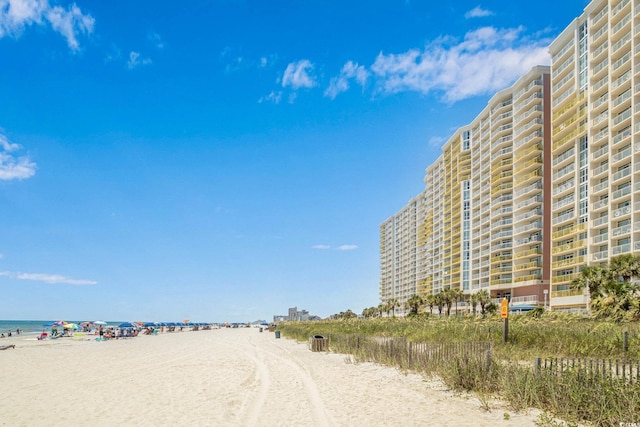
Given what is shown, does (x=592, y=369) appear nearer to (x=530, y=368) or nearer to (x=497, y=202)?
(x=530, y=368)

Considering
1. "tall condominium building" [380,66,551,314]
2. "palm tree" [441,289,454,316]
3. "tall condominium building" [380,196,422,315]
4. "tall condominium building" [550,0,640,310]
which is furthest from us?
"tall condominium building" [380,196,422,315]

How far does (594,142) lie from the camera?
5497cm

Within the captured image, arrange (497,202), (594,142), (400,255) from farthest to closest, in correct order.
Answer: (400,255) → (497,202) → (594,142)

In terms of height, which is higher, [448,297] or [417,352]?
[417,352]

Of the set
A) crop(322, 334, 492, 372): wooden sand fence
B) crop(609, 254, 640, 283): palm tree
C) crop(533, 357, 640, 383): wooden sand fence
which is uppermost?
crop(609, 254, 640, 283): palm tree

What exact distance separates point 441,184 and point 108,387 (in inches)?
3860

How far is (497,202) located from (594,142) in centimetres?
2419

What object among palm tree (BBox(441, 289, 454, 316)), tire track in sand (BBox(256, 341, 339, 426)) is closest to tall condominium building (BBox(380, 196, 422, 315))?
palm tree (BBox(441, 289, 454, 316))

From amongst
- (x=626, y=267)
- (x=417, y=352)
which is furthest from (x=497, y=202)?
(x=417, y=352)

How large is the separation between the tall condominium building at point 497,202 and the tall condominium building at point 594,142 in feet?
17.0

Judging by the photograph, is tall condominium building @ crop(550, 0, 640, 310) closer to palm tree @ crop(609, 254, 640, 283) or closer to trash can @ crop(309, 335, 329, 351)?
palm tree @ crop(609, 254, 640, 283)

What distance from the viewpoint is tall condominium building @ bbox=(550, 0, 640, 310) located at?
49000 millimetres

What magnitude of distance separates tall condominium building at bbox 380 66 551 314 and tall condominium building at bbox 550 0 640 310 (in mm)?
5174

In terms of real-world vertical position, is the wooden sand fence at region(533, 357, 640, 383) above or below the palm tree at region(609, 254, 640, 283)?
below
